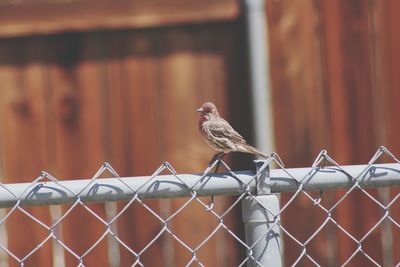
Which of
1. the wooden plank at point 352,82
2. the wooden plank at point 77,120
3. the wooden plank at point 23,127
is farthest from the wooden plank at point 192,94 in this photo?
the wooden plank at point 23,127

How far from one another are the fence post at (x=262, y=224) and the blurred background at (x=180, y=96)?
8.42 ft

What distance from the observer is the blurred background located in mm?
5113

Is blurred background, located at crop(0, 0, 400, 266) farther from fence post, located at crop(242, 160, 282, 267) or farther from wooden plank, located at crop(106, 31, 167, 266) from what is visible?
fence post, located at crop(242, 160, 282, 267)

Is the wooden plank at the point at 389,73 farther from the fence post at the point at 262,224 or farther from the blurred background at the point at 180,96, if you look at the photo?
the fence post at the point at 262,224

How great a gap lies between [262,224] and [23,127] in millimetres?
2857

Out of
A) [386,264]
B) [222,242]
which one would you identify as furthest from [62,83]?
[386,264]

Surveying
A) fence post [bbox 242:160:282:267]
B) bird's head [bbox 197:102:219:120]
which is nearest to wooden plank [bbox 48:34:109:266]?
bird's head [bbox 197:102:219:120]

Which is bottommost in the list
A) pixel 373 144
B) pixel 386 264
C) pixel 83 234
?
pixel 386 264

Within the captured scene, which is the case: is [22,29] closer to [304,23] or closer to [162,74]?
[162,74]

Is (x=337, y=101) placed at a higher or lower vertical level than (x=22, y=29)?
lower

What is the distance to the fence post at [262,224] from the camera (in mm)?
2514

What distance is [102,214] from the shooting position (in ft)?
16.8

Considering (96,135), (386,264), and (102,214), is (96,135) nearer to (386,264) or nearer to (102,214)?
(102,214)

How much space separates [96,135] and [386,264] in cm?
182
